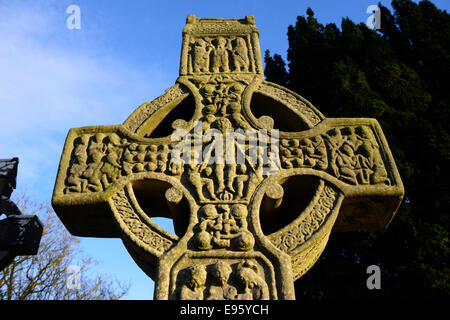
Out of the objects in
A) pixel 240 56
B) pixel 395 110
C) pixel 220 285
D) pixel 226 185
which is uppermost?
pixel 395 110

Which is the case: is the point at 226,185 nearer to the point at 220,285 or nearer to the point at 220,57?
the point at 220,285

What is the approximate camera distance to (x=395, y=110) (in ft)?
22.8

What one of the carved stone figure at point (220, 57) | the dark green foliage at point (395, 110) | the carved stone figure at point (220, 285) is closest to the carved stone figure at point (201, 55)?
the carved stone figure at point (220, 57)

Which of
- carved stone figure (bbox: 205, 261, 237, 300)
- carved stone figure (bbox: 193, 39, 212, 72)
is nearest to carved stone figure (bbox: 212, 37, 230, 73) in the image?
carved stone figure (bbox: 193, 39, 212, 72)

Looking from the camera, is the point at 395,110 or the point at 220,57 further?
the point at 395,110

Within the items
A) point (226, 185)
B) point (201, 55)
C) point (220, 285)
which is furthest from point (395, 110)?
point (220, 285)

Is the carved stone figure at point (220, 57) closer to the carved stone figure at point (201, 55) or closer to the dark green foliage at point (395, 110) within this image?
the carved stone figure at point (201, 55)

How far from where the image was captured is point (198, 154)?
8.79 ft

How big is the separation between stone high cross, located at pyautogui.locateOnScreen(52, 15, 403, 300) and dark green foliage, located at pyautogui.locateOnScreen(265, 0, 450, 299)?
3.24m

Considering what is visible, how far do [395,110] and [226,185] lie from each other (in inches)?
221
